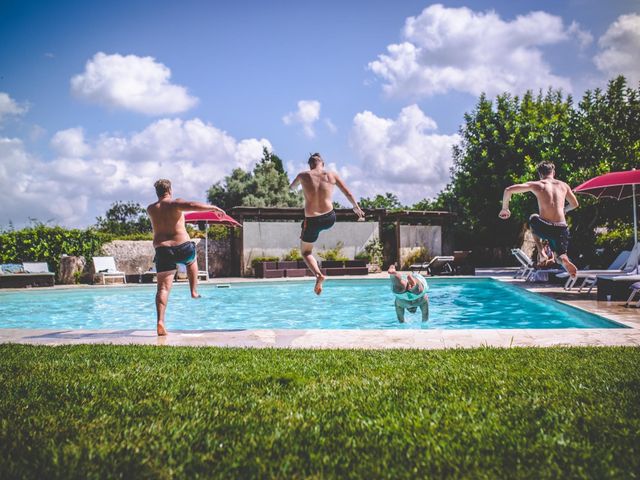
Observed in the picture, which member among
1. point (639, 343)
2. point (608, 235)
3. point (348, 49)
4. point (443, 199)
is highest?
point (348, 49)

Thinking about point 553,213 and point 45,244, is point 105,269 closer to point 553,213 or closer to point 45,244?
point 45,244

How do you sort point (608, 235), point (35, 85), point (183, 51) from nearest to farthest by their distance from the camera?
point (183, 51)
point (35, 85)
point (608, 235)

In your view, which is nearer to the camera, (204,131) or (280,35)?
(280,35)

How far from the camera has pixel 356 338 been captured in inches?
241

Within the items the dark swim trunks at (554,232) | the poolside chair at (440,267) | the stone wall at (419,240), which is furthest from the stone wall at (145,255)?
the dark swim trunks at (554,232)

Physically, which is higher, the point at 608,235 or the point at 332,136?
the point at 332,136

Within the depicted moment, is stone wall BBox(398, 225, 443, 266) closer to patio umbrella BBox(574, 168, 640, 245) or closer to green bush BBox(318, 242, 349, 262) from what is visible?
green bush BBox(318, 242, 349, 262)

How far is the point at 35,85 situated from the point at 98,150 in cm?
659

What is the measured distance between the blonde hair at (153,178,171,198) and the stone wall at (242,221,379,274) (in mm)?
15766

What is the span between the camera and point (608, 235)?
19062 mm

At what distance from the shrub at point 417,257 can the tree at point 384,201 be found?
45.6 ft

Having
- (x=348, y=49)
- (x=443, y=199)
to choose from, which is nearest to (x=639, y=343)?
(x=348, y=49)

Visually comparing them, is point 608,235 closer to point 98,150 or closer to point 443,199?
point 443,199

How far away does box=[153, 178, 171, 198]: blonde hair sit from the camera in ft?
21.2
